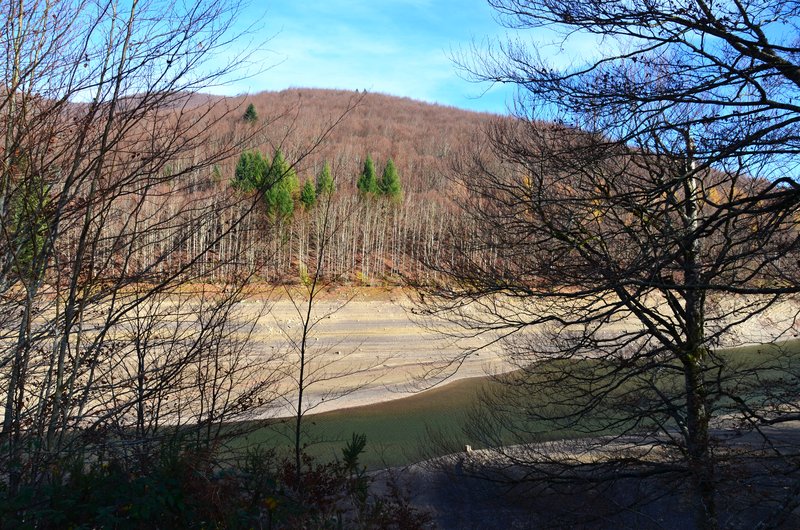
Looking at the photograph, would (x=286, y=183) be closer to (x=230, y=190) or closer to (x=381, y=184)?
(x=381, y=184)

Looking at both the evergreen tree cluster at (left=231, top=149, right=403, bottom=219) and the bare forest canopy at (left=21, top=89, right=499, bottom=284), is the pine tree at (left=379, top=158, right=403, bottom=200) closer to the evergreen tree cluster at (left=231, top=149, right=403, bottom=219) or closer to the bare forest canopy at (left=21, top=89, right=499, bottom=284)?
the evergreen tree cluster at (left=231, top=149, right=403, bottom=219)

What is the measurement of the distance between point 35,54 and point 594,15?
393 centimetres

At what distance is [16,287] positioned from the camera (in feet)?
14.1

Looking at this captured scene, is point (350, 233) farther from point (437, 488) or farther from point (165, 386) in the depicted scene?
point (165, 386)

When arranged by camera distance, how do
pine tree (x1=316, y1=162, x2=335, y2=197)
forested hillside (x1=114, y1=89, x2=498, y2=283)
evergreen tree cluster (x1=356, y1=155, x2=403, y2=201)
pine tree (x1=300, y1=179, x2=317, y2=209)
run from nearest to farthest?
forested hillside (x1=114, y1=89, x2=498, y2=283) → pine tree (x1=316, y1=162, x2=335, y2=197) → pine tree (x1=300, y1=179, x2=317, y2=209) → evergreen tree cluster (x1=356, y1=155, x2=403, y2=201)

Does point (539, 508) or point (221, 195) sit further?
point (539, 508)

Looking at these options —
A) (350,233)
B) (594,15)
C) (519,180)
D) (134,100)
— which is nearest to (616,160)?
(519,180)

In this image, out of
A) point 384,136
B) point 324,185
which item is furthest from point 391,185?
point 324,185

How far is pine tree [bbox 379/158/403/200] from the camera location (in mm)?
45312

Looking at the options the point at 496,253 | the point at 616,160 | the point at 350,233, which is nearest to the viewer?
the point at 616,160

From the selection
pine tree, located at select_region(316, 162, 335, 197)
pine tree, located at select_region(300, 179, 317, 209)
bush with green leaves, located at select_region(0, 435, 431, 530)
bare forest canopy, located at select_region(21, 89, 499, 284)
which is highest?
pine tree, located at select_region(300, 179, 317, 209)

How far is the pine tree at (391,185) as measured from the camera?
4531 centimetres

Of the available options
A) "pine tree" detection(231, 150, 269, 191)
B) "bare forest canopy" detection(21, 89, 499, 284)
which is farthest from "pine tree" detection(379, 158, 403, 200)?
"pine tree" detection(231, 150, 269, 191)

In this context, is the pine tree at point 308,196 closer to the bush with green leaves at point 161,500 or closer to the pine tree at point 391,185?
the pine tree at point 391,185
